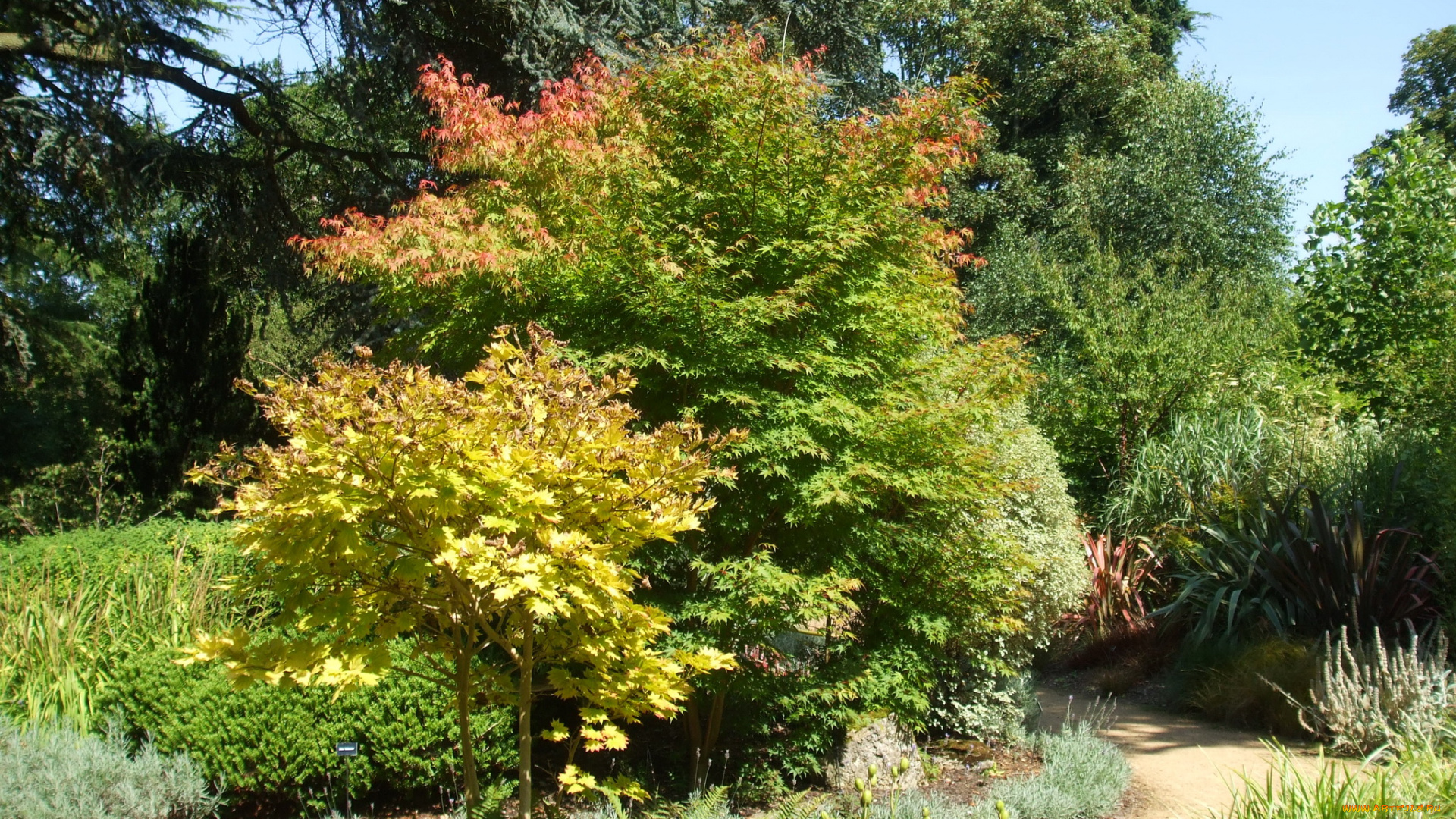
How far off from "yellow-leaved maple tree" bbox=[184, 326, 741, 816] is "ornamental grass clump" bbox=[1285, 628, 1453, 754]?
169 inches

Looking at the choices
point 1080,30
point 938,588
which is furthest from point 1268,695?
point 1080,30

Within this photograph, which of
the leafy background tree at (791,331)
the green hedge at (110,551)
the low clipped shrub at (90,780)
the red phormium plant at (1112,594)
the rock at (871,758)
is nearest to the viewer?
the low clipped shrub at (90,780)

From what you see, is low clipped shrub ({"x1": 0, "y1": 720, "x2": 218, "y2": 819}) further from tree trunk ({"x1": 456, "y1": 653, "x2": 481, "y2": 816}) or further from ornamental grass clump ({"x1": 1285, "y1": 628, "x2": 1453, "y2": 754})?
ornamental grass clump ({"x1": 1285, "y1": 628, "x2": 1453, "y2": 754})

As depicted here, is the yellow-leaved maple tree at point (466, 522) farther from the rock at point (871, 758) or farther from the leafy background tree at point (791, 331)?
the rock at point (871, 758)

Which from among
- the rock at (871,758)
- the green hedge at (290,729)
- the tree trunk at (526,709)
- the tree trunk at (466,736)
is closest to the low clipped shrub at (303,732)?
the green hedge at (290,729)

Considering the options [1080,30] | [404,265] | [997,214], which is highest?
[1080,30]

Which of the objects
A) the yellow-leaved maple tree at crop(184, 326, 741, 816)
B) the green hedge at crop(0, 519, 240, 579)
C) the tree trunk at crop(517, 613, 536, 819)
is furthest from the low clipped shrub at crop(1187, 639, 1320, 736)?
the green hedge at crop(0, 519, 240, 579)

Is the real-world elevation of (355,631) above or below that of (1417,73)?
below

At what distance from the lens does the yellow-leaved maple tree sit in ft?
10.4

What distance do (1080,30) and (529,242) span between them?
17.7m

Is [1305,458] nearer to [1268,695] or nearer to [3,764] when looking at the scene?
[1268,695]

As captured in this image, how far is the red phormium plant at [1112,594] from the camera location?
945cm

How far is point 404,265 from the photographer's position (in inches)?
246

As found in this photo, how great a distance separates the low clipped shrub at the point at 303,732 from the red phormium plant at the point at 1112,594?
6551 millimetres
